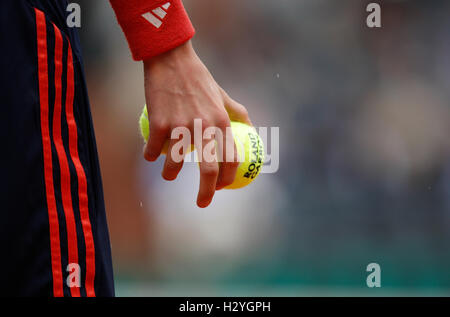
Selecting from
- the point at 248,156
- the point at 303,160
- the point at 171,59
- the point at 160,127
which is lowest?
the point at 303,160

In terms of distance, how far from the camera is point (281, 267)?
6.45 m

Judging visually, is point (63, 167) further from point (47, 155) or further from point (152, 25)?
point (152, 25)

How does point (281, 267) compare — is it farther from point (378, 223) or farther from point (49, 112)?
point (49, 112)

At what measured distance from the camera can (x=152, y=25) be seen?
1184mm

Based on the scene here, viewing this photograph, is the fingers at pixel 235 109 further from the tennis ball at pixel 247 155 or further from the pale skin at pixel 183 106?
the tennis ball at pixel 247 155

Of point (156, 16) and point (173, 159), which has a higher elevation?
point (156, 16)

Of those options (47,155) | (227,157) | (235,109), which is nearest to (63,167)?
(47,155)

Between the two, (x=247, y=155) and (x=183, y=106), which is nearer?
(x=183, y=106)

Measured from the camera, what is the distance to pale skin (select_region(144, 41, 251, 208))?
1131 mm

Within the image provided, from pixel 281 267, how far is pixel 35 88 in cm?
568

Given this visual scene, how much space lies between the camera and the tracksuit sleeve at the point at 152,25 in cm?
118

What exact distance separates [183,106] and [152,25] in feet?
0.62

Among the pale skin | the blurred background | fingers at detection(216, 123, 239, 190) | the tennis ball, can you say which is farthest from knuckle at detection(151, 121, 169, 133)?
the blurred background
